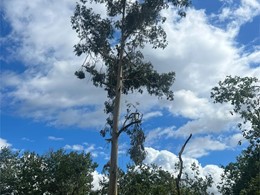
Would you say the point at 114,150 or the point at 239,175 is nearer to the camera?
the point at 114,150

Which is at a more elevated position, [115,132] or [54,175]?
[54,175]

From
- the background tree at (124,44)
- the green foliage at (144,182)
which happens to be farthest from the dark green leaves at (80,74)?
the green foliage at (144,182)

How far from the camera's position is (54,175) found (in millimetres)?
38594

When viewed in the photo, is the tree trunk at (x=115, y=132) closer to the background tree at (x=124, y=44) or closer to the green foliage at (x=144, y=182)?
the background tree at (x=124, y=44)

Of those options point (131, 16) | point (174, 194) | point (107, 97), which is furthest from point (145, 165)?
point (131, 16)

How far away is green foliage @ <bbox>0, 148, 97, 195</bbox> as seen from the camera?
37.7 m

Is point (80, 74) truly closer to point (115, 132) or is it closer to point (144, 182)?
point (115, 132)

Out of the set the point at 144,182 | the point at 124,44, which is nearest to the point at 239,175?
the point at 144,182

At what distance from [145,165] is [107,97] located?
20.8 m

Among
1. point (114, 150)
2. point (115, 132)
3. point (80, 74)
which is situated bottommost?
point (114, 150)

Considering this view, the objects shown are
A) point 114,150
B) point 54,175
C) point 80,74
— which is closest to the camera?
point 114,150

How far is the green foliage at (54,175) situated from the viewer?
3772cm

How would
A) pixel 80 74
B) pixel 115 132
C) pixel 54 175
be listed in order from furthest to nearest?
pixel 54 175 < pixel 80 74 < pixel 115 132

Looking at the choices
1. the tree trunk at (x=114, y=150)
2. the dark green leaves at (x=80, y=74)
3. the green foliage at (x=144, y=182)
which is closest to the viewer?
the tree trunk at (x=114, y=150)
